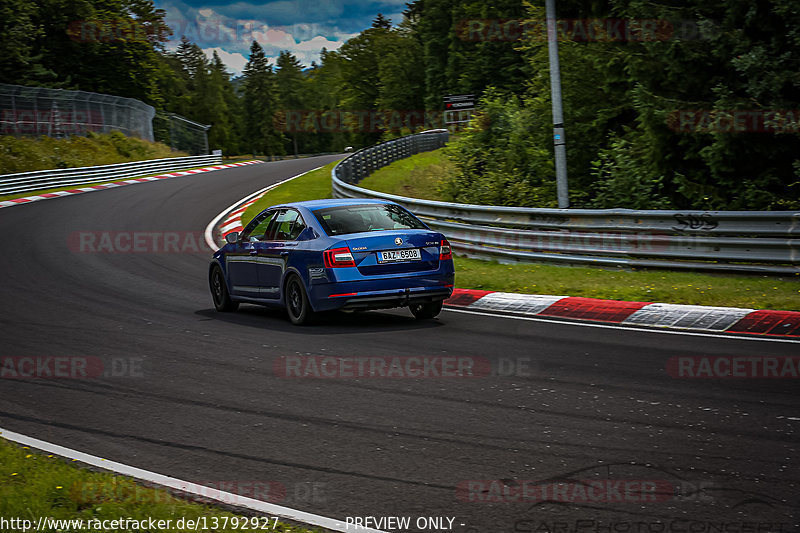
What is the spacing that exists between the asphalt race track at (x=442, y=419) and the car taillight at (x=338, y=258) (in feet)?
2.50

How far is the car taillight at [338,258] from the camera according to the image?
10.1 m

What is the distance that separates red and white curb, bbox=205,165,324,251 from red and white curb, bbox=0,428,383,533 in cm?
1280

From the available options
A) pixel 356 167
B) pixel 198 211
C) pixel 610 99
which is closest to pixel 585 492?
pixel 610 99

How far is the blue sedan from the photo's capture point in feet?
33.3

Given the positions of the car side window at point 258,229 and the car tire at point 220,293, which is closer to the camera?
the car side window at point 258,229

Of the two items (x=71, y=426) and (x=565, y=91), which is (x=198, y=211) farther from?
(x=71, y=426)

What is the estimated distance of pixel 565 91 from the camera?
72.9 ft

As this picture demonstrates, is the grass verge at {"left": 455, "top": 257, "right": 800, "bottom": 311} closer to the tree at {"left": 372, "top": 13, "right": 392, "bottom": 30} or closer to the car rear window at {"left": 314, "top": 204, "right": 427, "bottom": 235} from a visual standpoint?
the car rear window at {"left": 314, "top": 204, "right": 427, "bottom": 235}

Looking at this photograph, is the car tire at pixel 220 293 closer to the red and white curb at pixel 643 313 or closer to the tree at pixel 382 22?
the red and white curb at pixel 643 313

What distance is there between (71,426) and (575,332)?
5.21 m

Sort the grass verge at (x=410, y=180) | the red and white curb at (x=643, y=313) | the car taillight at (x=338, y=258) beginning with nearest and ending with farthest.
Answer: the red and white curb at (x=643, y=313)
the car taillight at (x=338, y=258)
the grass verge at (x=410, y=180)

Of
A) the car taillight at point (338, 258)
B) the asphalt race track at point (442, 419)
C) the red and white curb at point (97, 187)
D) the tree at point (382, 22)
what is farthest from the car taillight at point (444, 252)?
the tree at point (382, 22)

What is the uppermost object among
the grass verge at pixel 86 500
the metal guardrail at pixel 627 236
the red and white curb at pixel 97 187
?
the red and white curb at pixel 97 187

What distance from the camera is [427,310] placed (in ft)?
36.4
